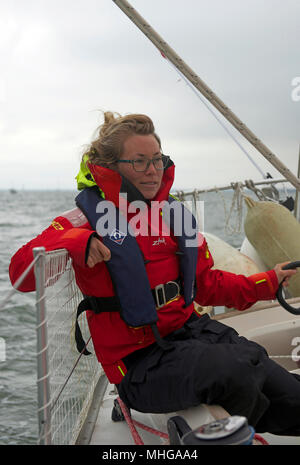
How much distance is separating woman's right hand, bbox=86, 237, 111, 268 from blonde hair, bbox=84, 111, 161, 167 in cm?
37

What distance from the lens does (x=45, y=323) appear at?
4.50ft

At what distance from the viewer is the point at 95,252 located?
1.58 metres

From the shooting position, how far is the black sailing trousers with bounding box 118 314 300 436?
1502 millimetres

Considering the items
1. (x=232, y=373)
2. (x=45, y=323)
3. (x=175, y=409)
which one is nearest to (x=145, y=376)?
(x=175, y=409)

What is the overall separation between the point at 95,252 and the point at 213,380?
0.50 meters

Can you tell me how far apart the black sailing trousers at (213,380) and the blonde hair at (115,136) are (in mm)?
644

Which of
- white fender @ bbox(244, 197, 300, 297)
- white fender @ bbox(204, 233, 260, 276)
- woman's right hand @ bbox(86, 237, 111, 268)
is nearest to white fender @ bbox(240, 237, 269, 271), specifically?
white fender @ bbox(244, 197, 300, 297)

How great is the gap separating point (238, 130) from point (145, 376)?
5.97ft

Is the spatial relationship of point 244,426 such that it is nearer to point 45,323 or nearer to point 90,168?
point 45,323

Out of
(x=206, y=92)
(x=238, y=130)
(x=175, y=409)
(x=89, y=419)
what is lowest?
(x=89, y=419)

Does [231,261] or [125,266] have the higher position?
[125,266]

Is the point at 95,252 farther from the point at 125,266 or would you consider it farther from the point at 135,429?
the point at 135,429

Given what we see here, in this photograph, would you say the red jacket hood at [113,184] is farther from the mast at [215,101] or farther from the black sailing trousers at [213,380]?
the mast at [215,101]

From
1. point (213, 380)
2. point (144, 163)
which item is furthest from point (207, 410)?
point (144, 163)
